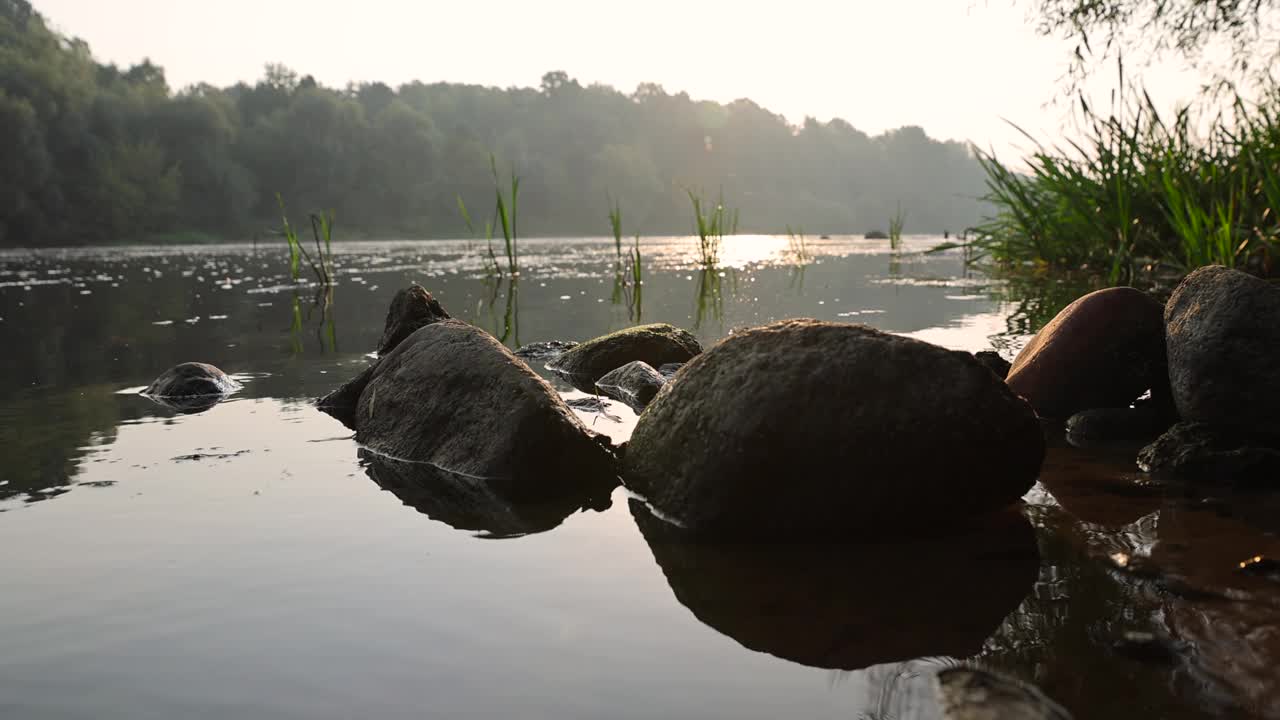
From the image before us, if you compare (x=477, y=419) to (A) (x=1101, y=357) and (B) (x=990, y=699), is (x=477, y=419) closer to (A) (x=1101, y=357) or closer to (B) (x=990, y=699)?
(B) (x=990, y=699)

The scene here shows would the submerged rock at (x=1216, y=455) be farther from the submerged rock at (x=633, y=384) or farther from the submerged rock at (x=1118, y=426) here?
the submerged rock at (x=633, y=384)

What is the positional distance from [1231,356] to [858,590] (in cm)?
229

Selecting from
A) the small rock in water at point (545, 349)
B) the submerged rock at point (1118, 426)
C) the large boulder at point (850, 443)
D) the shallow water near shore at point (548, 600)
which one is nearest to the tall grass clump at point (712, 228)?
the small rock in water at point (545, 349)

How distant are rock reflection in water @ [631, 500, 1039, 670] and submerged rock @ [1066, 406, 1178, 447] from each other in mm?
1445

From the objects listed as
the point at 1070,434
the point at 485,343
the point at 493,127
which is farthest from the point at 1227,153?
the point at 493,127

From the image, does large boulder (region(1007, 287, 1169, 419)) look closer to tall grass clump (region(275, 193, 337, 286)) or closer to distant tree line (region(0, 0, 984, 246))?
distant tree line (region(0, 0, 984, 246))

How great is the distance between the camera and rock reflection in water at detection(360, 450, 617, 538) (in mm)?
3184

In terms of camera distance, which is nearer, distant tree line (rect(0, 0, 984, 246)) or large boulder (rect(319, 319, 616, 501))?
large boulder (rect(319, 319, 616, 501))

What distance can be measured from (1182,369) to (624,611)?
2.94 meters

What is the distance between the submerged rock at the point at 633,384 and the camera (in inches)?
213

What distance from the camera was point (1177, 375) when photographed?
3902 millimetres

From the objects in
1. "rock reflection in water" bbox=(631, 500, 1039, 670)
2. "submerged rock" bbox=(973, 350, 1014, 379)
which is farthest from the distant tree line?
"rock reflection in water" bbox=(631, 500, 1039, 670)

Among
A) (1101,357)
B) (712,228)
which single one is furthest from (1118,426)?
(712,228)

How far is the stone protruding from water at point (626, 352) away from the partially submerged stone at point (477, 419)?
1868 millimetres
